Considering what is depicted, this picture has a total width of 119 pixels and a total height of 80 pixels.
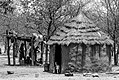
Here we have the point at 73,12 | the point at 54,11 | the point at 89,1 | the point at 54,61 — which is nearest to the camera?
the point at 54,61

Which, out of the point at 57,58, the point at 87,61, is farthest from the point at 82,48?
the point at 57,58

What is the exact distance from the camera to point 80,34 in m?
20.9

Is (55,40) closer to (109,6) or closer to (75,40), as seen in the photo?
(75,40)

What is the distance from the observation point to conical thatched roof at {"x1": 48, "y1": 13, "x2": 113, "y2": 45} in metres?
20.5

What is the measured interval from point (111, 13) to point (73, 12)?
398 centimetres

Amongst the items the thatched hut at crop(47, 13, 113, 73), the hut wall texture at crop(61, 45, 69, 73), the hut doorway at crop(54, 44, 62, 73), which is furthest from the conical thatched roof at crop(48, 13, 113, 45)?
the hut doorway at crop(54, 44, 62, 73)

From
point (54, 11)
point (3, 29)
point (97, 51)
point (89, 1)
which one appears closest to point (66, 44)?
point (97, 51)

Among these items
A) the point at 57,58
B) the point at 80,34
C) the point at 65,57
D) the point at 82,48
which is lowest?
the point at 57,58

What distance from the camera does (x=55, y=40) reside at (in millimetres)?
21438

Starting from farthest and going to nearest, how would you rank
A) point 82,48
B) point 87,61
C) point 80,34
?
point 80,34
point 87,61
point 82,48

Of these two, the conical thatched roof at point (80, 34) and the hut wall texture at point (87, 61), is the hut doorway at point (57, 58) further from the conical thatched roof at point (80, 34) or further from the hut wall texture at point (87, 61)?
the conical thatched roof at point (80, 34)

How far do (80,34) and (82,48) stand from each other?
1.04m

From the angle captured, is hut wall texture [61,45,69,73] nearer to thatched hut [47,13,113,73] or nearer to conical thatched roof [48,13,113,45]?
thatched hut [47,13,113,73]

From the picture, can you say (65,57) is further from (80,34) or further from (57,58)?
(57,58)
